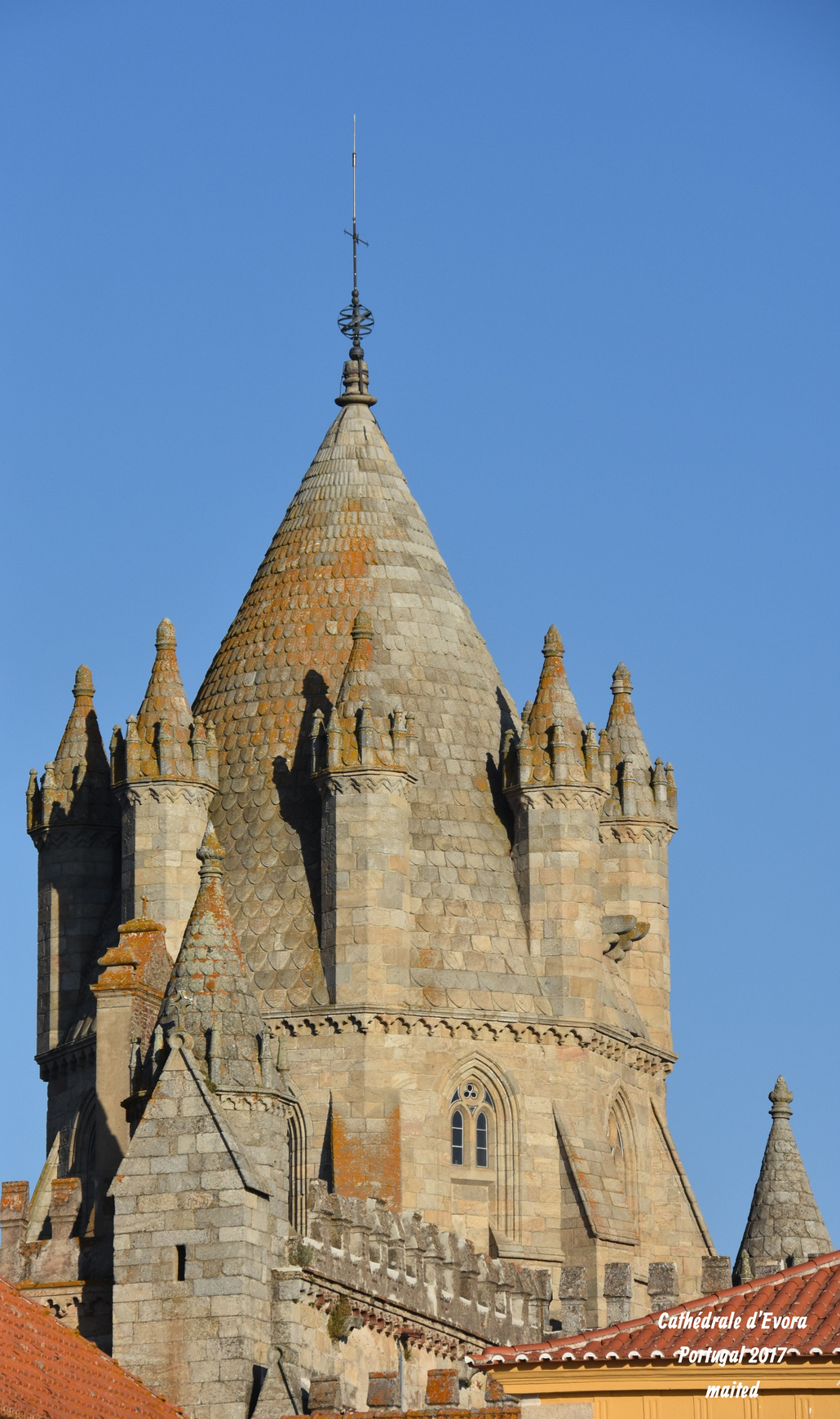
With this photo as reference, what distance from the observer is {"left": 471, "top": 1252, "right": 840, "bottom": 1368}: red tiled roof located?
44.4m

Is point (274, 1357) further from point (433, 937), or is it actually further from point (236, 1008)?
point (433, 937)

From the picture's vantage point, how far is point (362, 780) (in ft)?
227

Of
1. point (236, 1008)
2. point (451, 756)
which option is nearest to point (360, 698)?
point (451, 756)

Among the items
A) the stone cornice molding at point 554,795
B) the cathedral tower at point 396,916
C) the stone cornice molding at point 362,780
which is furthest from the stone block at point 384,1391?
the stone cornice molding at point 554,795

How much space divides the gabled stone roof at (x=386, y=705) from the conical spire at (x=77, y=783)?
91.8 inches

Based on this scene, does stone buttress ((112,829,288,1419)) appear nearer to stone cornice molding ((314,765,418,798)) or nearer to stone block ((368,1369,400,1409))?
stone block ((368,1369,400,1409))

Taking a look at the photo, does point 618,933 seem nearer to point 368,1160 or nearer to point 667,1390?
point 368,1160

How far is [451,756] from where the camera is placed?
7275cm

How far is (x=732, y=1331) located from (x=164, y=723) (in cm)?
2879

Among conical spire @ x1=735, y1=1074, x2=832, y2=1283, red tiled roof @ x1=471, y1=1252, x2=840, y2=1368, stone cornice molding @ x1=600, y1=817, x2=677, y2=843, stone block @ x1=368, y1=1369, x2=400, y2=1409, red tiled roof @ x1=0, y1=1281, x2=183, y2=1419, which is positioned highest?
stone cornice molding @ x1=600, y1=817, x2=677, y2=843

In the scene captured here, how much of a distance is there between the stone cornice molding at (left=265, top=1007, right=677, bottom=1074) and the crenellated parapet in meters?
3.57

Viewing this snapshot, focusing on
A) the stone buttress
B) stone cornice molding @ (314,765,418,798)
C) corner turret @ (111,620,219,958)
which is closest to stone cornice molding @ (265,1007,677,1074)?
corner turret @ (111,620,219,958)

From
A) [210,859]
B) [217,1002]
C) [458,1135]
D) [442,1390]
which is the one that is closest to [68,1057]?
[458,1135]

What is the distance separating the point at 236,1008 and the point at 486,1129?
523 inches
